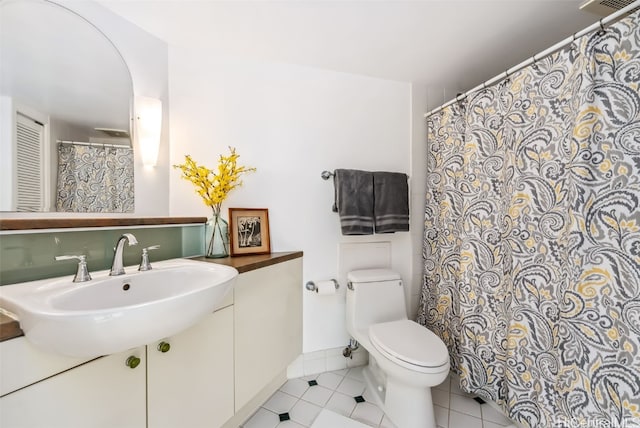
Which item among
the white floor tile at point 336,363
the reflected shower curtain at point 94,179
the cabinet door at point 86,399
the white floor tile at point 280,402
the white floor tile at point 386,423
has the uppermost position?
the reflected shower curtain at point 94,179

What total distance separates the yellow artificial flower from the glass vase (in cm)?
6

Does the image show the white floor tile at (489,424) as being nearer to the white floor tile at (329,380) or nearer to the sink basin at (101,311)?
the white floor tile at (329,380)

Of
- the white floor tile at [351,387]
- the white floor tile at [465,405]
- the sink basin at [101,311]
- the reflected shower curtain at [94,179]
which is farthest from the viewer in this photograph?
the white floor tile at [351,387]

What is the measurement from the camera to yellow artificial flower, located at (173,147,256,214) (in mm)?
1329

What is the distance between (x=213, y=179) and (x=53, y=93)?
685 millimetres

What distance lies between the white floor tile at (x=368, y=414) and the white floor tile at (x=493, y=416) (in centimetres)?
56

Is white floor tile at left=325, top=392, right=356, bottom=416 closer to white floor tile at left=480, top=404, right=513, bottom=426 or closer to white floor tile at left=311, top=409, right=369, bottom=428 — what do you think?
white floor tile at left=311, top=409, right=369, bottom=428

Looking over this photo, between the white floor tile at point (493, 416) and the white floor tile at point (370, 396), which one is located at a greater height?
the white floor tile at point (370, 396)

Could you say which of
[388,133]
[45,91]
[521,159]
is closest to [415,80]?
[388,133]

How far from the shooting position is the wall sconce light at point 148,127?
1.26 metres

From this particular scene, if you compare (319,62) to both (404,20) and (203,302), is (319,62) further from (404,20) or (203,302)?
(203,302)

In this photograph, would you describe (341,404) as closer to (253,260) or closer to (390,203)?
(253,260)

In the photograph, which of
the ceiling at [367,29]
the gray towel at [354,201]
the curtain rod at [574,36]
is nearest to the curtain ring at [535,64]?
the curtain rod at [574,36]

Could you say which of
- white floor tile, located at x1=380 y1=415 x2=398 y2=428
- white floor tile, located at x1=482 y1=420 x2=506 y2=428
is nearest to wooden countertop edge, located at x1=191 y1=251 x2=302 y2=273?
white floor tile, located at x1=380 y1=415 x2=398 y2=428
